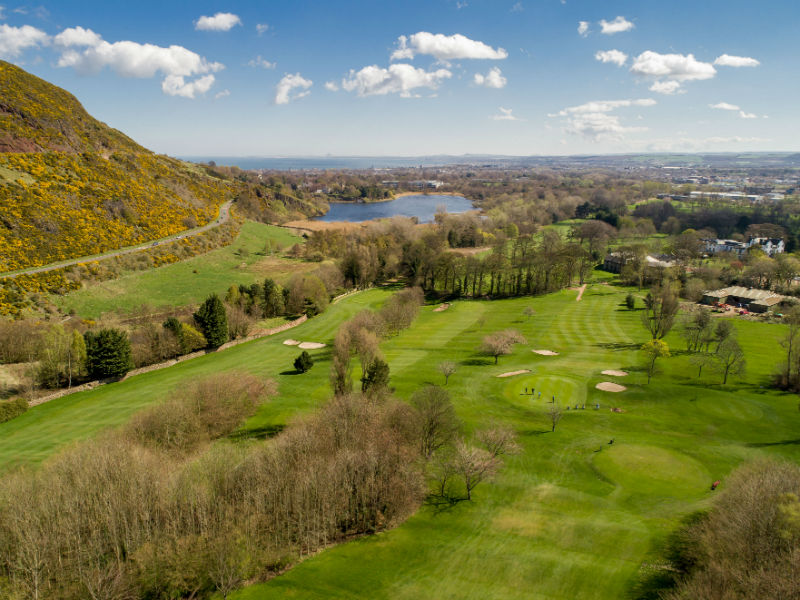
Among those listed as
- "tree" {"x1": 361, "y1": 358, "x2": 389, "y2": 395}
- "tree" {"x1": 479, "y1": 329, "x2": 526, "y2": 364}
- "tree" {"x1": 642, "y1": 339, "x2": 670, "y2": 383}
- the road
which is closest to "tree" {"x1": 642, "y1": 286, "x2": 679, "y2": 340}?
"tree" {"x1": 642, "y1": 339, "x2": 670, "y2": 383}

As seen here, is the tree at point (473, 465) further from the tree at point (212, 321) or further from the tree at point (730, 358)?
the tree at point (212, 321)

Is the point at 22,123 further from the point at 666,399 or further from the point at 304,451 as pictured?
the point at 666,399

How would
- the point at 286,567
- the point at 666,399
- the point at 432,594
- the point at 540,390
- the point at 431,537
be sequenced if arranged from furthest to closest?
the point at 540,390
the point at 666,399
the point at 431,537
the point at 286,567
the point at 432,594

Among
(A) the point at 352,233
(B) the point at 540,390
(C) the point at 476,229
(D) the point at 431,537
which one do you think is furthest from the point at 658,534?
(C) the point at 476,229

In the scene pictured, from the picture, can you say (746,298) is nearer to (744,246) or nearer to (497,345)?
(744,246)

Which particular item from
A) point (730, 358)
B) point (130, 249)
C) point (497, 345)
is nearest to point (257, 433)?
point (497, 345)

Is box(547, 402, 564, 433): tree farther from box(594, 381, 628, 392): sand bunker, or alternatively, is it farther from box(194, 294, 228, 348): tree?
box(194, 294, 228, 348): tree
